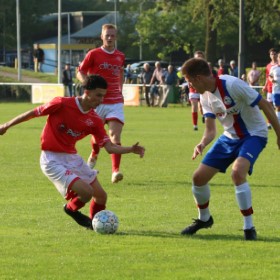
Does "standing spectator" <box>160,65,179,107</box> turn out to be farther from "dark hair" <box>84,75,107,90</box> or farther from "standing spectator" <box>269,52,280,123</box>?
"dark hair" <box>84,75,107,90</box>

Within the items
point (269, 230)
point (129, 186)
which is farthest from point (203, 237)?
point (129, 186)

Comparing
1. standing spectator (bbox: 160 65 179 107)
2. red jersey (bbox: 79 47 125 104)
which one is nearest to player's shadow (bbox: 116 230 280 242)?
red jersey (bbox: 79 47 125 104)

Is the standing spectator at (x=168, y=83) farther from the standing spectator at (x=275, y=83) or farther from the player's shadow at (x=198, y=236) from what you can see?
the player's shadow at (x=198, y=236)

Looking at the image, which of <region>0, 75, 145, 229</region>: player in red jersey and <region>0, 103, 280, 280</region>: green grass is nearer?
<region>0, 103, 280, 280</region>: green grass

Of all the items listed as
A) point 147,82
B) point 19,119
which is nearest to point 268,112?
point 19,119

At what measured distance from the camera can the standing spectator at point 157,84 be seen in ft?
131

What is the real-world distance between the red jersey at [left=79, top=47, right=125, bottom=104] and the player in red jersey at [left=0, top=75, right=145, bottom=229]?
4.74 metres

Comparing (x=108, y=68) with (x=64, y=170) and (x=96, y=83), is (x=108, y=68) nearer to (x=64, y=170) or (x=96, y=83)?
(x=64, y=170)

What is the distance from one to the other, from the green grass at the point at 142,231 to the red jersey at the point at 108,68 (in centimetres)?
127

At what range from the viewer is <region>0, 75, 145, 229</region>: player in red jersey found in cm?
952

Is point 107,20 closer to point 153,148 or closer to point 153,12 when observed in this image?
point 153,12

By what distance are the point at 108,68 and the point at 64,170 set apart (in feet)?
16.9

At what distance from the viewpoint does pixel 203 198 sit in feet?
→ 31.2

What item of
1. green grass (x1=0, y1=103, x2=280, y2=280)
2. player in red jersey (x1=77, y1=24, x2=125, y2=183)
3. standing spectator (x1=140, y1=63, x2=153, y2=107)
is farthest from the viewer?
standing spectator (x1=140, y1=63, x2=153, y2=107)
